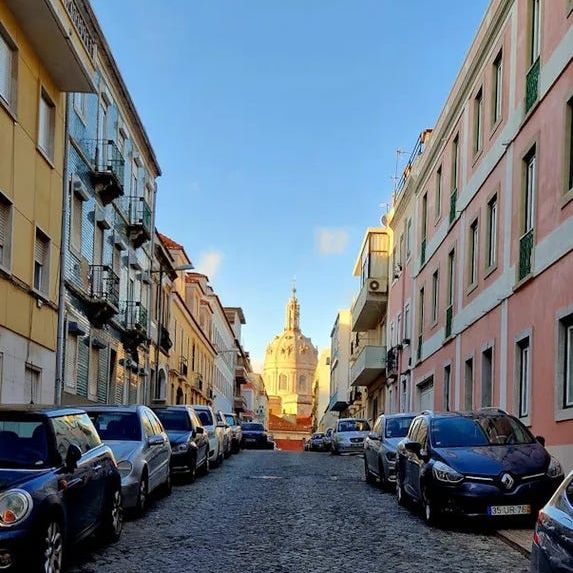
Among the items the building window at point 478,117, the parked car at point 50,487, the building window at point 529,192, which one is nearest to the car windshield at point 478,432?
the parked car at point 50,487

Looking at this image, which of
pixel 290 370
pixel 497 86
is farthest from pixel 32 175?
pixel 290 370

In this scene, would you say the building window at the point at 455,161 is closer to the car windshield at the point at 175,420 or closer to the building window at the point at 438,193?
the building window at the point at 438,193

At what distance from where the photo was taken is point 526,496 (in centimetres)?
1145

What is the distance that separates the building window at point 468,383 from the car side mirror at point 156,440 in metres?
10.3

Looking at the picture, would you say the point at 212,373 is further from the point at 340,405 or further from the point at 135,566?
the point at 135,566

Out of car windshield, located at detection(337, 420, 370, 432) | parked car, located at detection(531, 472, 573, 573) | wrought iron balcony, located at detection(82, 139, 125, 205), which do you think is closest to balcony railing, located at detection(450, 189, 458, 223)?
wrought iron balcony, located at detection(82, 139, 125, 205)

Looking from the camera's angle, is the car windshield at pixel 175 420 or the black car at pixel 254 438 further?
the black car at pixel 254 438

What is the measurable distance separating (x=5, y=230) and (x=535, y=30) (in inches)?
427

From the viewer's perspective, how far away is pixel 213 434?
80.0 feet

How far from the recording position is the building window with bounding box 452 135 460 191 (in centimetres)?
2567

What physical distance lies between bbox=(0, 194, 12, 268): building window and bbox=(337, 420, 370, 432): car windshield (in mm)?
19890

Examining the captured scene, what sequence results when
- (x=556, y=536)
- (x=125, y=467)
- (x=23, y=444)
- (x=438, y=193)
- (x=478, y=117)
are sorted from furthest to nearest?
1. (x=438, y=193)
2. (x=478, y=117)
3. (x=125, y=467)
4. (x=23, y=444)
5. (x=556, y=536)

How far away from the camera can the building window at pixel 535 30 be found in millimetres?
17781

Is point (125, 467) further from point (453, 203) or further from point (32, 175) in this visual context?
point (453, 203)
